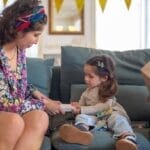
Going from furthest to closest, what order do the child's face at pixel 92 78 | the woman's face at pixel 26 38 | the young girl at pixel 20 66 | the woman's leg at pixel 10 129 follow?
1. the child's face at pixel 92 78
2. the woman's face at pixel 26 38
3. the young girl at pixel 20 66
4. the woman's leg at pixel 10 129

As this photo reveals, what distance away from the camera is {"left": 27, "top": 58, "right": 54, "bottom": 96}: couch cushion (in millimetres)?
2393

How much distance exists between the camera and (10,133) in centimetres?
175

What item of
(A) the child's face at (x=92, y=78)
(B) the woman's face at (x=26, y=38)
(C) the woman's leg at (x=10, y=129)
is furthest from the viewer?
(A) the child's face at (x=92, y=78)

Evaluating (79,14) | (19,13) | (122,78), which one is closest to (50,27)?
(79,14)

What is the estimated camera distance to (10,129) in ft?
5.76

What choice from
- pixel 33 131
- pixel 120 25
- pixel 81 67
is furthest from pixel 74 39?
pixel 33 131

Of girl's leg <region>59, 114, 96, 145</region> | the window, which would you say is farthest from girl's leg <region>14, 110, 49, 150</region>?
the window

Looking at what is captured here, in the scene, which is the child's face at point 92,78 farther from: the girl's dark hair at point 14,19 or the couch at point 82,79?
the girl's dark hair at point 14,19

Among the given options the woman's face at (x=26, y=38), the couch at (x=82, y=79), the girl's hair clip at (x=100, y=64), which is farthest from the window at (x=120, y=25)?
the woman's face at (x=26, y=38)

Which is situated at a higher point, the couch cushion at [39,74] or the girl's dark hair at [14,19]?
the girl's dark hair at [14,19]

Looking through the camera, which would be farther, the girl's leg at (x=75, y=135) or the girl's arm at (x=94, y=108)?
the girl's arm at (x=94, y=108)

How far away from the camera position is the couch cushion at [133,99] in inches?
93.5

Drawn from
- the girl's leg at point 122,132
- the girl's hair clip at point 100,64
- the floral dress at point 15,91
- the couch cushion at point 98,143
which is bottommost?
the couch cushion at point 98,143

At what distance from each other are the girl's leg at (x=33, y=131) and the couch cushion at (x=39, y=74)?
47cm
